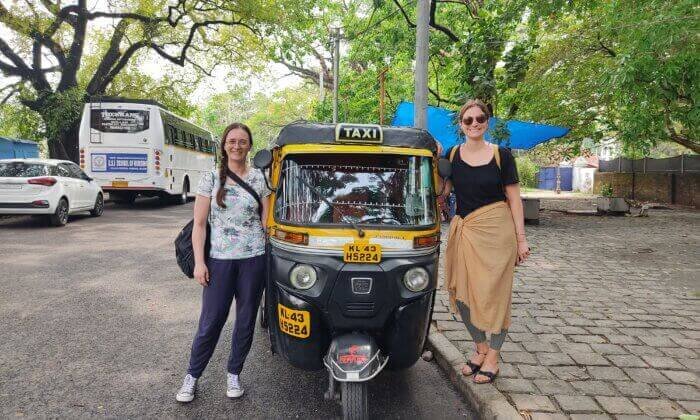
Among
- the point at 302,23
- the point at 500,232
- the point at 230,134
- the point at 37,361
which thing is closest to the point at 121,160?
the point at 302,23

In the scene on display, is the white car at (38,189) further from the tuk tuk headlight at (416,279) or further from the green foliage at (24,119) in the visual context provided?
the tuk tuk headlight at (416,279)

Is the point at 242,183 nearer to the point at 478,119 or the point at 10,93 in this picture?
the point at 478,119

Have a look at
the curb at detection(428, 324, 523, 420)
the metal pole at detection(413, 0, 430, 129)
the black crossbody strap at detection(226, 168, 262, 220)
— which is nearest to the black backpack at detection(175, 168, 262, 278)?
the black crossbody strap at detection(226, 168, 262, 220)

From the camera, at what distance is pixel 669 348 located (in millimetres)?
4434

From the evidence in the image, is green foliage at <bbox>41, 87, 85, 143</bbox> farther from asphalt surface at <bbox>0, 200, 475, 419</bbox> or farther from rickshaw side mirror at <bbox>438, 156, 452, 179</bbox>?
rickshaw side mirror at <bbox>438, 156, 452, 179</bbox>

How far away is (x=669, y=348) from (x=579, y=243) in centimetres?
670

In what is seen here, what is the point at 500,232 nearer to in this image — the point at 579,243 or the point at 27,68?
the point at 579,243

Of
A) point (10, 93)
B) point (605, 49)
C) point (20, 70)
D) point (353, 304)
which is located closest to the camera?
point (353, 304)

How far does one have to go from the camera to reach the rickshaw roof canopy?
11.4 feet

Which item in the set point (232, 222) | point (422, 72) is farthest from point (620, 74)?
point (232, 222)

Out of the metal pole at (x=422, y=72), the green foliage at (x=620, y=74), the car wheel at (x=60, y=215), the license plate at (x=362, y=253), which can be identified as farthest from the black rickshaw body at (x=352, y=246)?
the car wheel at (x=60, y=215)

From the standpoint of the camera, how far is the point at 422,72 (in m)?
7.82

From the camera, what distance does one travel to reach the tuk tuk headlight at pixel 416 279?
3.23m

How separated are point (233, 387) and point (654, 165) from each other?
2510cm
